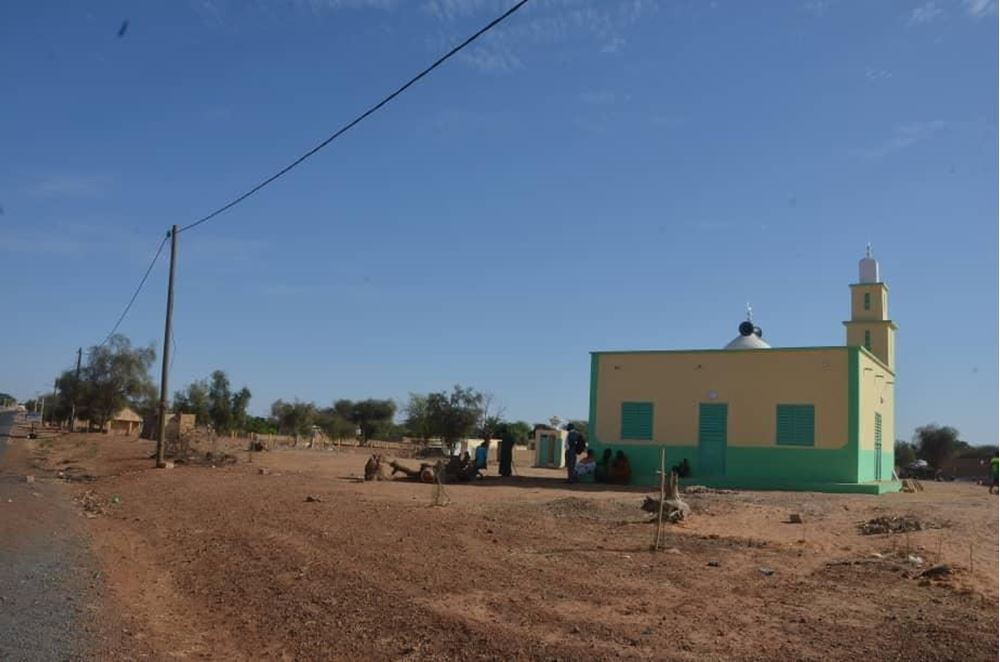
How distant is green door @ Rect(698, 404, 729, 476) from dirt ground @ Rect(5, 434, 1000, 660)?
30.2 feet

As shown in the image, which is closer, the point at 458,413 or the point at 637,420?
the point at 637,420

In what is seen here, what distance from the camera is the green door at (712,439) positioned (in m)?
28.6

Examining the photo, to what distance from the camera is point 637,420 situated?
99.0ft

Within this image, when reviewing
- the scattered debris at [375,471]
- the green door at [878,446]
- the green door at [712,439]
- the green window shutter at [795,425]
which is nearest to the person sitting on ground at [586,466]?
the green door at [712,439]

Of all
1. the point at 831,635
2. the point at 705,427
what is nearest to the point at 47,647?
the point at 831,635

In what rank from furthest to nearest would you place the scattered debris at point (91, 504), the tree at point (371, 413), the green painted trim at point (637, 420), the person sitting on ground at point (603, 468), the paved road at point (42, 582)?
1. the tree at point (371, 413)
2. the green painted trim at point (637, 420)
3. the person sitting on ground at point (603, 468)
4. the scattered debris at point (91, 504)
5. the paved road at point (42, 582)

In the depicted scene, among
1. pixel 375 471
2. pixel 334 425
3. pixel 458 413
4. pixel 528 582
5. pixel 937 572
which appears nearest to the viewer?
pixel 528 582

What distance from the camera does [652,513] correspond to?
56.6 ft

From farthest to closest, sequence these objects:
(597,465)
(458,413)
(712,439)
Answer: (458,413)
(597,465)
(712,439)

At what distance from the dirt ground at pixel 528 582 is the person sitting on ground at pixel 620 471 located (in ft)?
30.5

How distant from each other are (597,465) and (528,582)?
19.5 metres

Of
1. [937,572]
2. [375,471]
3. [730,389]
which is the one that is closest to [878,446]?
[730,389]

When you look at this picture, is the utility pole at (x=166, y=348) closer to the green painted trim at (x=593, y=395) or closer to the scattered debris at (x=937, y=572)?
the green painted trim at (x=593, y=395)

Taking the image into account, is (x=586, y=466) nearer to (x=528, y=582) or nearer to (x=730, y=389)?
(x=730, y=389)
